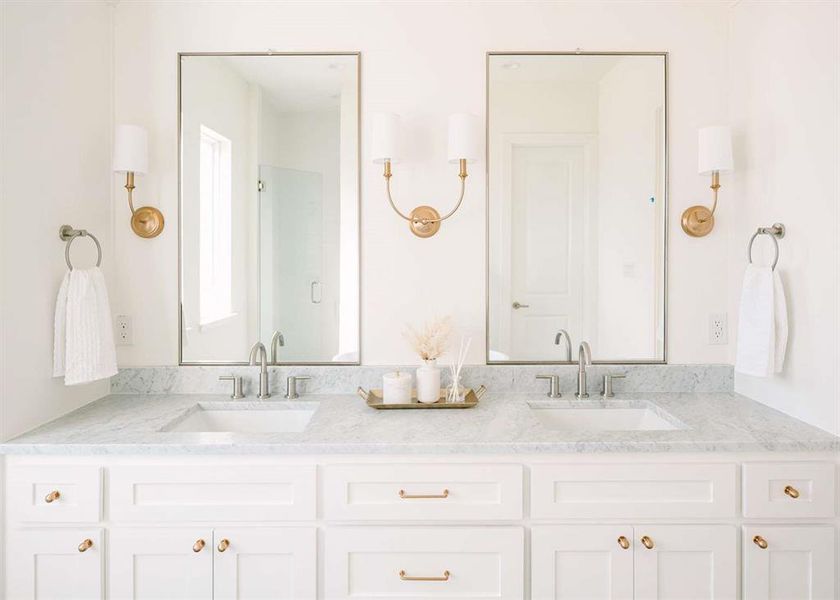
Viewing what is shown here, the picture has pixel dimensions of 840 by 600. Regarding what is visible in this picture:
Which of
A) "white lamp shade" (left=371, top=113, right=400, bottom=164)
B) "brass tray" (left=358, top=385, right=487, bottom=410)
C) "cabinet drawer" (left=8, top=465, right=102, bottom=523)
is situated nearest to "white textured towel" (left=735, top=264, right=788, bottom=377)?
"brass tray" (left=358, top=385, right=487, bottom=410)

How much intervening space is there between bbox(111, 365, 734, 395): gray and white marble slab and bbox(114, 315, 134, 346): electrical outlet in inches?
4.4

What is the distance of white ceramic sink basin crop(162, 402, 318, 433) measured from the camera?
2076 millimetres

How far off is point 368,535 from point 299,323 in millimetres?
890

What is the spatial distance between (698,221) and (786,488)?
40.0 inches

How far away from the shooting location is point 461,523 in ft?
5.32

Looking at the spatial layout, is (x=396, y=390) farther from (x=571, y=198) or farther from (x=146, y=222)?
(x=146, y=222)

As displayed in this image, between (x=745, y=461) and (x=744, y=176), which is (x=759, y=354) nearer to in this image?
(x=745, y=461)

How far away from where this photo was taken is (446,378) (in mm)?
2201

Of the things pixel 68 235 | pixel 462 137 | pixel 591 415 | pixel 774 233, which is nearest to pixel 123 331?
pixel 68 235

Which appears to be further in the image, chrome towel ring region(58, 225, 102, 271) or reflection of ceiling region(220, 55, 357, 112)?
reflection of ceiling region(220, 55, 357, 112)

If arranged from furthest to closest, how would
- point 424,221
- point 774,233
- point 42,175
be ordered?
point 424,221
point 774,233
point 42,175

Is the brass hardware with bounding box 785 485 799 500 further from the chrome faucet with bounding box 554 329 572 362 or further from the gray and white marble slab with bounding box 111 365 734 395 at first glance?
the chrome faucet with bounding box 554 329 572 362

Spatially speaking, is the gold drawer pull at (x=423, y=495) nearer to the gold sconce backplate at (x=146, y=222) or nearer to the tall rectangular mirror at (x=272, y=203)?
the tall rectangular mirror at (x=272, y=203)

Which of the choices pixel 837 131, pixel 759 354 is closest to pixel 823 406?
pixel 759 354
